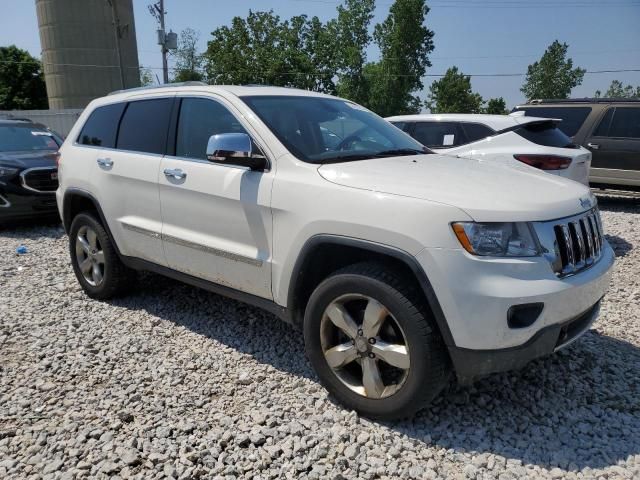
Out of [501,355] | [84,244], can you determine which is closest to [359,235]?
[501,355]

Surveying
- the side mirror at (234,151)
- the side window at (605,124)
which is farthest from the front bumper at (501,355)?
the side window at (605,124)

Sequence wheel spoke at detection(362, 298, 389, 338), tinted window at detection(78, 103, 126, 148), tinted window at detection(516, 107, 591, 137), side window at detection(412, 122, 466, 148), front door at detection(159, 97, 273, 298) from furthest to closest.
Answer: tinted window at detection(516, 107, 591, 137)
side window at detection(412, 122, 466, 148)
tinted window at detection(78, 103, 126, 148)
front door at detection(159, 97, 273, 298)
wheel spoke at detection(362, 298, 389, 338)

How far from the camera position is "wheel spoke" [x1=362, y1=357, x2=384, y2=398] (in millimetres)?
2729

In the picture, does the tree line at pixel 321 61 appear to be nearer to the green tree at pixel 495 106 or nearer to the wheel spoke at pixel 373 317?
the green tree at pixel 495 106

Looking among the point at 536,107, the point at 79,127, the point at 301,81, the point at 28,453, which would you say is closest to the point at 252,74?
the point at 301,81

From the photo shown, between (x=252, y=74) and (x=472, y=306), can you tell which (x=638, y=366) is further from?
(x=252, y=74)

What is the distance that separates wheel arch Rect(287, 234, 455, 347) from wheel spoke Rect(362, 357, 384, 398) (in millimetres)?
448

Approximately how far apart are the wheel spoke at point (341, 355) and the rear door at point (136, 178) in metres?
1.65

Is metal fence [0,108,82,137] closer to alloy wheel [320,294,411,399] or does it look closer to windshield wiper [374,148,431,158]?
windshield wiper [374,148,431,158]

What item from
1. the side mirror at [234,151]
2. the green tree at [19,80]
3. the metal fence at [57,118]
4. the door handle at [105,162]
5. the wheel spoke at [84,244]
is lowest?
the wheel spoke at [84,244]

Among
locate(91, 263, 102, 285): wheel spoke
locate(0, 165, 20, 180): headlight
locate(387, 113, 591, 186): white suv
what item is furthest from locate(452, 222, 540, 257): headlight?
locate(0, 165, 20, 180): headlight

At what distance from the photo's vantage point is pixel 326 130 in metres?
3.52

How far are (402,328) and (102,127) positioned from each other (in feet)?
10.9

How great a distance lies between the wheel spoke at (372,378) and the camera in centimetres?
273
